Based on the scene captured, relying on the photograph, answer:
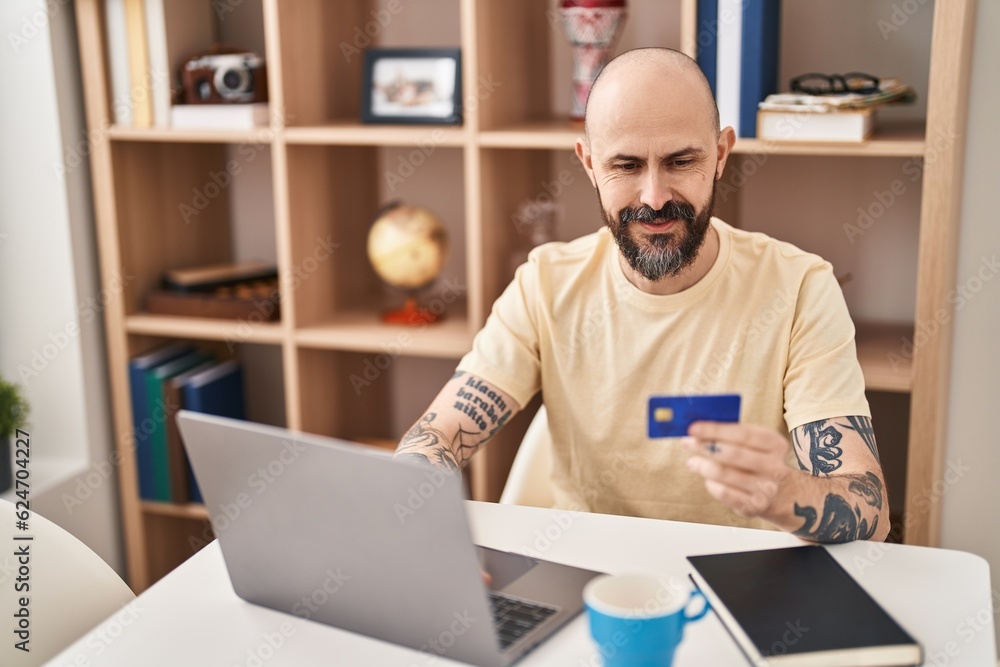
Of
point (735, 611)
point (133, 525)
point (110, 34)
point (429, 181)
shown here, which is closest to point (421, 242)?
point (429, 181)

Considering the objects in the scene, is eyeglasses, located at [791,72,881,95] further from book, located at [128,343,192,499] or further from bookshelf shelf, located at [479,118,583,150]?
book, located at [128,343,192,499]

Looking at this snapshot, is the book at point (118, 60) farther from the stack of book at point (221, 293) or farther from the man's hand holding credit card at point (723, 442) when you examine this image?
the man's hand holding credit card at point (723, 442)

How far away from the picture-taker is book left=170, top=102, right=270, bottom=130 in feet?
7.80

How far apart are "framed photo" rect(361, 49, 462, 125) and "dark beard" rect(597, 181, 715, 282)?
2.49 ft

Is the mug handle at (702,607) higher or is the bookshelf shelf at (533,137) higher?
the bookshelf shelf at (533,137)

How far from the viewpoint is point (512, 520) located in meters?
1.34

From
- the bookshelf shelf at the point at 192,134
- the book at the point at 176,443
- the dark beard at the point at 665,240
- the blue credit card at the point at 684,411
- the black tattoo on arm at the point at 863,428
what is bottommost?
the book at the point at 176,443

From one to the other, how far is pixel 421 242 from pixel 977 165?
3.72ft

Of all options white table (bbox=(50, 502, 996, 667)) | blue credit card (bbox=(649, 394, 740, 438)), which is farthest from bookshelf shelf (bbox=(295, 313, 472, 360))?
blue credit card (bbox=(649, 394, 740, 438))

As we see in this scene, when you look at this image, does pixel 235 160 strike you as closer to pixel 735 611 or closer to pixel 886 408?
pixel 886 408

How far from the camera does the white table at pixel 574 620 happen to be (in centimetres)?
105
